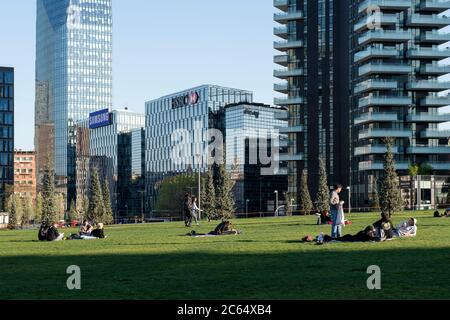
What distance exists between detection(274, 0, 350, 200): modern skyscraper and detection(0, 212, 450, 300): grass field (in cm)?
10676

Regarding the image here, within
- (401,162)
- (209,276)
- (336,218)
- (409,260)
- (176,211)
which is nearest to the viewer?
(209,276)

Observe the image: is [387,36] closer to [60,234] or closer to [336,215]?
[60,234]

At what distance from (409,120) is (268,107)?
68004 millimetres

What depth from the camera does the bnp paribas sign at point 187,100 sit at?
191000 millimetres

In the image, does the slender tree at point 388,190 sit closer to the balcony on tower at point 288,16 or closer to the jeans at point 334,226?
the jeans at point 334,226

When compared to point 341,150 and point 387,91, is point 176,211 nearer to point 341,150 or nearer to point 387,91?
point 341,150

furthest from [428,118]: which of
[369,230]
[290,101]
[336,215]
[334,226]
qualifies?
[369,230]

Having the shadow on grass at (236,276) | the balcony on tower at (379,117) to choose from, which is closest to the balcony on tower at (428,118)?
the balcony on tower at (379,117)

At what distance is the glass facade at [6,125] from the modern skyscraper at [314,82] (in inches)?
3094

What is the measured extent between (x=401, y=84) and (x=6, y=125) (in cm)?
10417

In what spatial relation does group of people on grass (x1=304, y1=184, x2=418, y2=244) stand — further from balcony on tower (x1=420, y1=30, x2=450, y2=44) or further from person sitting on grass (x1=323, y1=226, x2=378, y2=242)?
balcony on tower (x1=420, y1=30, x2=450, y2=44)
